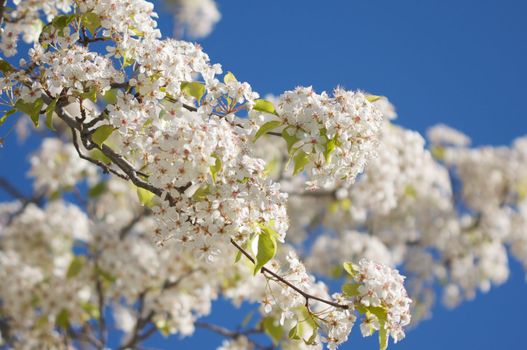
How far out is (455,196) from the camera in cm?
1462

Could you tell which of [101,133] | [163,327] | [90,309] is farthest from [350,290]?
[90,309]

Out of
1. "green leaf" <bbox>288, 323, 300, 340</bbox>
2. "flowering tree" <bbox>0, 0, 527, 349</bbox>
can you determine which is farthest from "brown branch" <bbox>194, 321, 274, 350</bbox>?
"green leaf" <bbox>288, 323, 300, 340</bbox>

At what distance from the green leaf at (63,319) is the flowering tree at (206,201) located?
0.02 m

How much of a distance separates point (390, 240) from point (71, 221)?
678cm

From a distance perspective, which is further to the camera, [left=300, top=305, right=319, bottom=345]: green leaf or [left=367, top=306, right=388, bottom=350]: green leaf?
[left=300, top=305, right=319, bottom=345]: green leaf

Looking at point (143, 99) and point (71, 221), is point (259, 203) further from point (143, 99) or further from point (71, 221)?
point (71, 221)

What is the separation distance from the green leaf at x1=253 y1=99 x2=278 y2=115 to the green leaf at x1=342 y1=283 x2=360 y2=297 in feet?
3.12

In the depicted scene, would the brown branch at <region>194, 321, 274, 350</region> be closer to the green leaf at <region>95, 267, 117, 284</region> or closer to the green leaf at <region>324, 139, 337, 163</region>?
the green leaf at <region>95, 267, 117, 284</region>

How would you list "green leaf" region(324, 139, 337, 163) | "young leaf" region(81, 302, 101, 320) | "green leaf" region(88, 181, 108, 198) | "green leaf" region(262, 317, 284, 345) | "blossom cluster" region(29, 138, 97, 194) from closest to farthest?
"green leaf" region(324, 139, 337, 163)
"green leaf" region(262, 317, 284, 345)
"young leaf" region(81, 302, 101, 320)
"blossom cluster" region(29, 138, 97, 194)
"green leaf" region(88, 181, 108, 198)

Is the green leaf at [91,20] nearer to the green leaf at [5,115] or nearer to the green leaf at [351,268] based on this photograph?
the green leaf at [5,115]

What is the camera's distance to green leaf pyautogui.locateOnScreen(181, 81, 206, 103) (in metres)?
3.47

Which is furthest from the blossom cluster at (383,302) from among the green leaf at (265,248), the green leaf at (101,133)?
the green leaf at (101,133)

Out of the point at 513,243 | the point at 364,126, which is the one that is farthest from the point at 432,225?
the point at 364,126

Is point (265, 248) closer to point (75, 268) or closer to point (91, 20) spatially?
point (91, 20)
